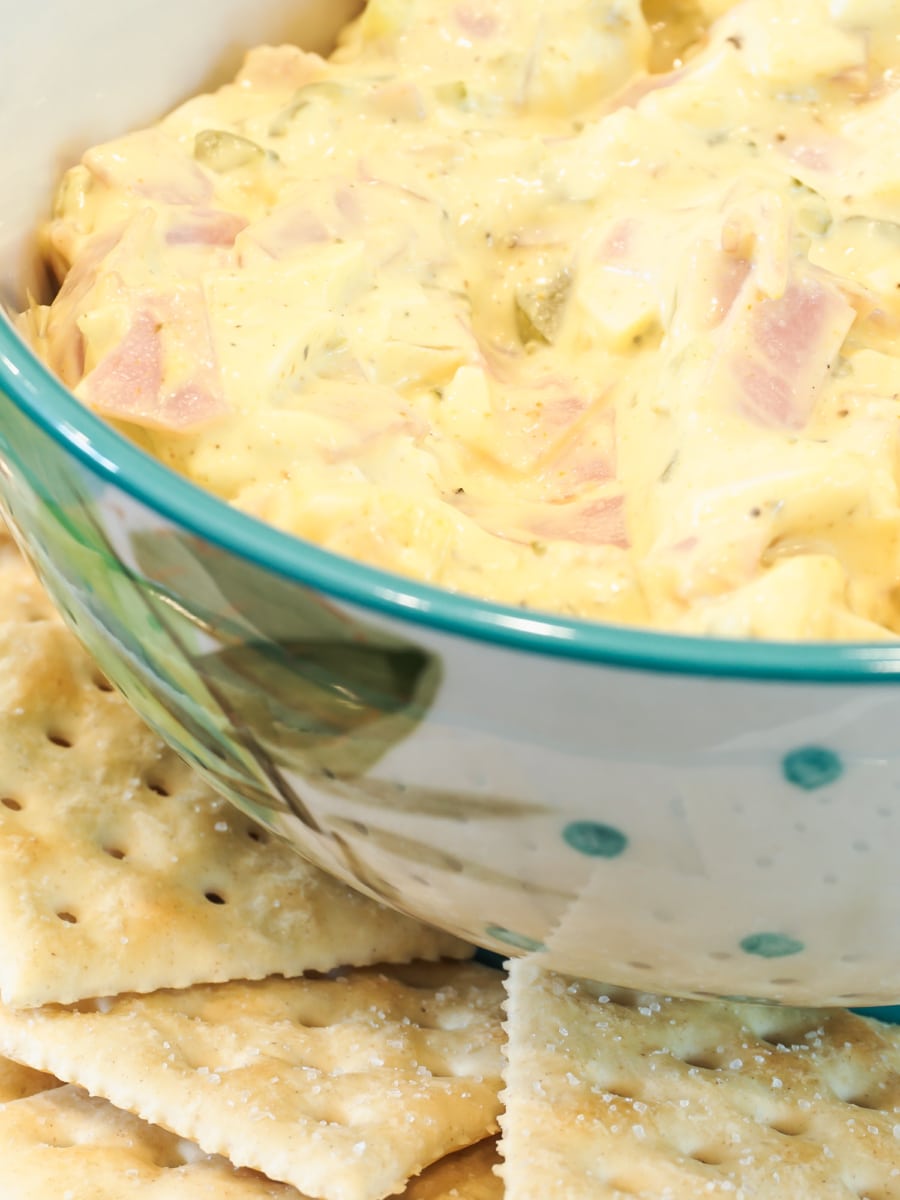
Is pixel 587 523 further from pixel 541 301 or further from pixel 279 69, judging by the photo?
pixel 279 69

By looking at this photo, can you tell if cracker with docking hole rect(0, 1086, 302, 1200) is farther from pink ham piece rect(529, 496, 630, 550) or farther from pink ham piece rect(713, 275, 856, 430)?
pink ham piece rect(713, 275, 856, 430)

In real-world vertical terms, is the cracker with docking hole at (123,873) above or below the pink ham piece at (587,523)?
below

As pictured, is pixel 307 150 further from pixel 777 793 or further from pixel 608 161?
pixel 777 793

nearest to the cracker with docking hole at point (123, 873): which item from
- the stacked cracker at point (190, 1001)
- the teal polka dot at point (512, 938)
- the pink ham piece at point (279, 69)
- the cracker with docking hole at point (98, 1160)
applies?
the stacked cracker at point (190, 1001)

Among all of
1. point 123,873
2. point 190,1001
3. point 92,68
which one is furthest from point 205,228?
point 190,1001

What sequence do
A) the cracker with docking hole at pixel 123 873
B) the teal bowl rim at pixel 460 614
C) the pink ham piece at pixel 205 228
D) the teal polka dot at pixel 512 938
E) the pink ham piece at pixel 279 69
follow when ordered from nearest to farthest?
the teal bowl rim at pixel 460 614, the teal polka dot at pixel 512 938, the cracker with docking hole at pixel 123 873, the pink ham piece at pixel 205 228, the pink ham piece at pixel 279 69

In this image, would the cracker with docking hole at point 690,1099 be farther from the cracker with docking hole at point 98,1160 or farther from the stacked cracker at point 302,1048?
the cracker with docking hole at point 98,1160
